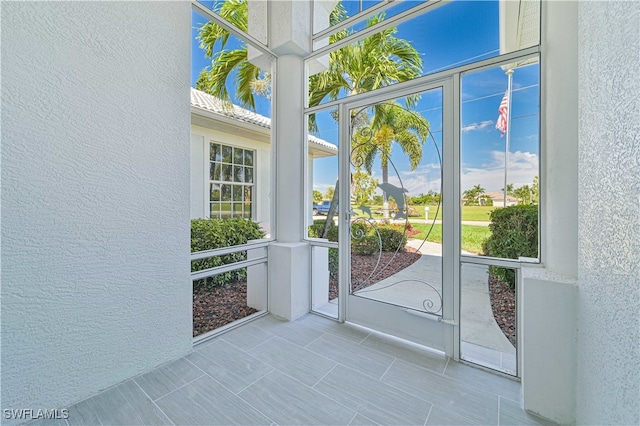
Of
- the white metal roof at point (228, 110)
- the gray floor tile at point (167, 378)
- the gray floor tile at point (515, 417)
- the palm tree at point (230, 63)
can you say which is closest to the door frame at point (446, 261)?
the gray floor tile at point (515, 417)

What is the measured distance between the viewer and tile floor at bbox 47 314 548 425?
172 centimetres

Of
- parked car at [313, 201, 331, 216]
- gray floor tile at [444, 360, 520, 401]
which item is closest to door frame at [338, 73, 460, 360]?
gray floor tile at [444, 360, 520, 401]

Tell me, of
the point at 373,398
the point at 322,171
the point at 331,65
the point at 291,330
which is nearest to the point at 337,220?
the point at 322,171

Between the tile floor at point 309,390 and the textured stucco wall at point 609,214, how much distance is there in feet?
2.21

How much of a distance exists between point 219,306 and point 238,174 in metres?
1.89

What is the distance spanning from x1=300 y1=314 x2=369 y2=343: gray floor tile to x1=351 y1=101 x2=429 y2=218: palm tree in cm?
129

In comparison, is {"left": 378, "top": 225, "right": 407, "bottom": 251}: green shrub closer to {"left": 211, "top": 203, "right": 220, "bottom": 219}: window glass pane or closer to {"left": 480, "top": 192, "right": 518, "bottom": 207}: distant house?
{"left": 480, "top": 192, "right": 518, "bottom": 207}: distant house

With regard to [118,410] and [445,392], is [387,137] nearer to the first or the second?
[445,392]

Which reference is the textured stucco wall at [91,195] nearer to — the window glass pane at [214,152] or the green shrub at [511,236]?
the window glass pane at [214,152]

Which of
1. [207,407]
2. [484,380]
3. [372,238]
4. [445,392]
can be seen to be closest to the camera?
[207,407]

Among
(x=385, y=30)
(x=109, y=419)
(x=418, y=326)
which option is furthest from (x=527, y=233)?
(x=109, y=419)

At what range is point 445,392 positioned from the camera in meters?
1.93

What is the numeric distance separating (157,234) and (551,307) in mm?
2939

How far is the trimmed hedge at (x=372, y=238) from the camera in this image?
268 centimetres
